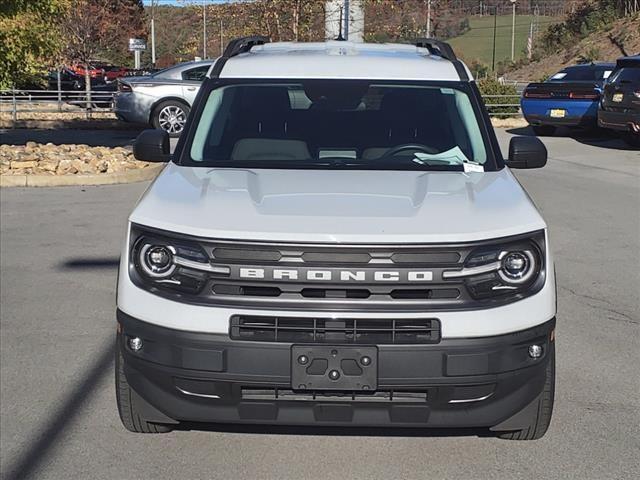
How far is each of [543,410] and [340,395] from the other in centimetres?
100

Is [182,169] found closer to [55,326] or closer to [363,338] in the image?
[363,338]

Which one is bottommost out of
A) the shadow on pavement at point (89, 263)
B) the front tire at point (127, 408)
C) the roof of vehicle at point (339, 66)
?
the shadow on pavement at point (89, 263)

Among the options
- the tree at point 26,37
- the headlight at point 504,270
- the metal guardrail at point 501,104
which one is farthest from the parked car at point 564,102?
the headlight at point 504,270

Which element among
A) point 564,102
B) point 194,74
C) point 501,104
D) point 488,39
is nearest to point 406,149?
point 564,102

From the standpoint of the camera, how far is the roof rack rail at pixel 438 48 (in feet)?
18.2

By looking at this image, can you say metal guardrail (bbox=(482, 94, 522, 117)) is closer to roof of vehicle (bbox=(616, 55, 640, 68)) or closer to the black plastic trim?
roof of vehicle (bbox=(616, 55, 640, 68))

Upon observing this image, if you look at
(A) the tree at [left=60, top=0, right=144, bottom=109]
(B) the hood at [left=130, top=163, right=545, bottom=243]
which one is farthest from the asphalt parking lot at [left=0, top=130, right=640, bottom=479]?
(A) the tree at [left=60, top=0, right=144, bottom=109]

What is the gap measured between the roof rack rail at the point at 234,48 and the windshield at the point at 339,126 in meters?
0.16

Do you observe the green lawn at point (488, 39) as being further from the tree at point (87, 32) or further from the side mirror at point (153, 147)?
the side mirror at point (153, 147)

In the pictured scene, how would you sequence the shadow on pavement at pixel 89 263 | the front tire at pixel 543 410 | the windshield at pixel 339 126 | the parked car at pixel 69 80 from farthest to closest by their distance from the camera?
the parked car at pixel 69 80 → the shadow on pavement at pixel 89 263 → the windshield at pixel 339 126 → the front tire at pixel 543 410

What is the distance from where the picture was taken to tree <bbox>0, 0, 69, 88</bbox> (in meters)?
12.9

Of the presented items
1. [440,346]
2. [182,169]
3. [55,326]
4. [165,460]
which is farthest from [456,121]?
[55,326]

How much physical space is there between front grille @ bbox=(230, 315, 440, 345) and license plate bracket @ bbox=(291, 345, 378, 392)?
0.04m

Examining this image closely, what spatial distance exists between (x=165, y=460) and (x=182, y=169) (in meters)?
1.48
